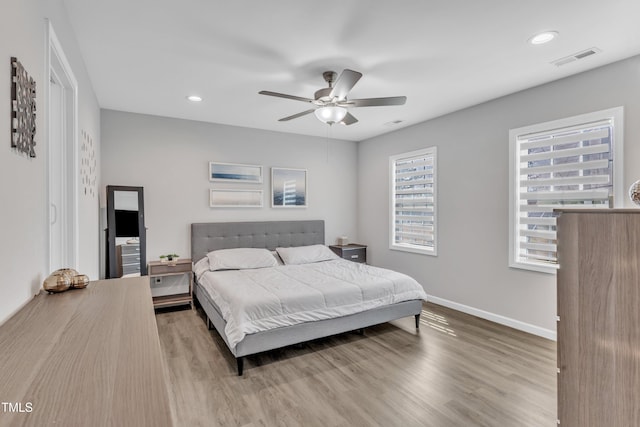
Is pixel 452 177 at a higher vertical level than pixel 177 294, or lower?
higher

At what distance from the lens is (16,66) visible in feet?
3.75

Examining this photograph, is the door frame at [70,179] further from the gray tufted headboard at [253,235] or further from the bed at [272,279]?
the gray tufted headboard at [253,235]

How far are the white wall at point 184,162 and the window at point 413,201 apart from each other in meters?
1.30

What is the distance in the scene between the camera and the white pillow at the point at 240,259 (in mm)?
4055

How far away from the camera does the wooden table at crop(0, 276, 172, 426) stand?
0.62 meters

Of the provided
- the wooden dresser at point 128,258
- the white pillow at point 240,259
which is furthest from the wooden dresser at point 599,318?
the wooden dresser at point 128,258

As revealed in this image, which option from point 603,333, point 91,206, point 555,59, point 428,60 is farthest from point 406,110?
point 91,206

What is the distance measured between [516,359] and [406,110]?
3.02 m

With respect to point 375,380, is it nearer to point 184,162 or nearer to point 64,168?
point 64,168

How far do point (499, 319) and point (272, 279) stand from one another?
2.68 meters

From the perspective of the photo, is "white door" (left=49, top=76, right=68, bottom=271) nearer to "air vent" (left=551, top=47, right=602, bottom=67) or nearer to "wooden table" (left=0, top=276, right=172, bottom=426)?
"wooden table" (left=0, top=276, right=172, bottom=426)

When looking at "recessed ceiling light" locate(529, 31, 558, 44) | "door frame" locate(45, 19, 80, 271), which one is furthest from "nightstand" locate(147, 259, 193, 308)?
"recessed ceiling light" locate(529, 31, 558, 44)

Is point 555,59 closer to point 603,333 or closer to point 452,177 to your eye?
point 452,177

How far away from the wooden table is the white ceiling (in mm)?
1887
